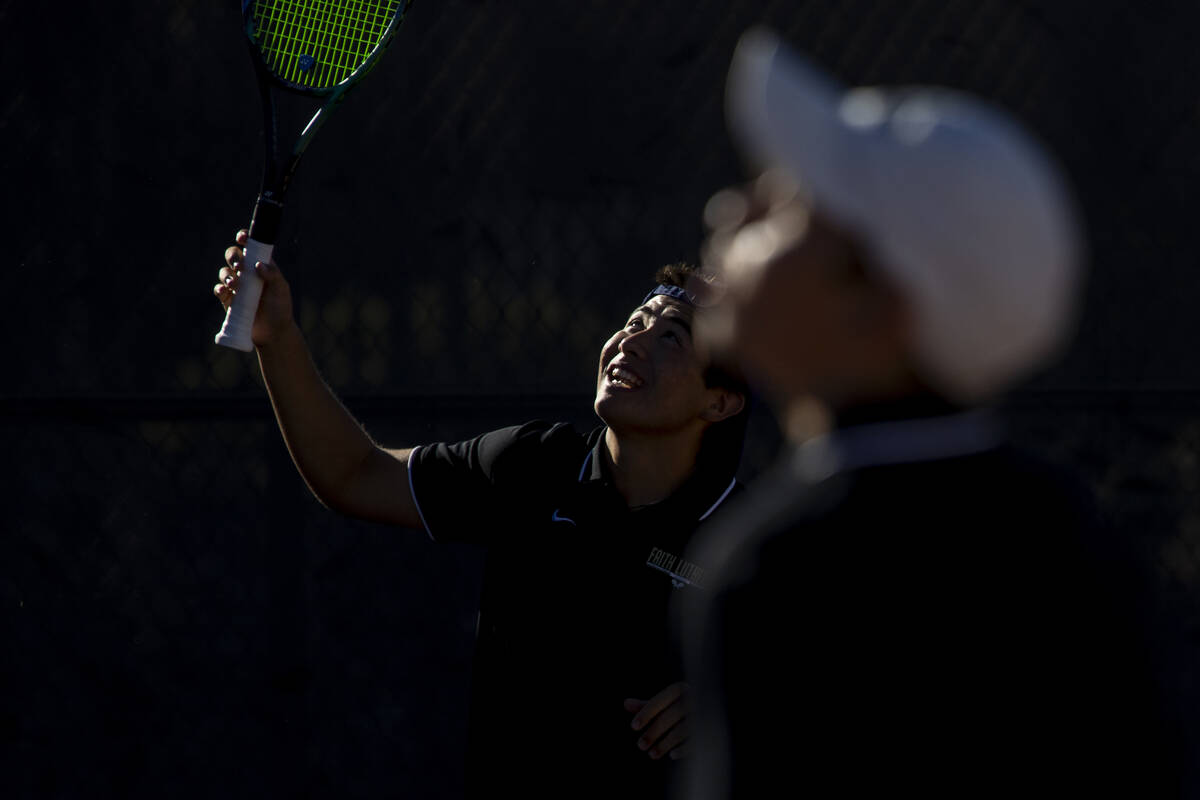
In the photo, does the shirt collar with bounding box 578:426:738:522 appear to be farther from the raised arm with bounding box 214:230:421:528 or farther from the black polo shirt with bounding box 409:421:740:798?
the raised arm with bounding box 214:230:421:528

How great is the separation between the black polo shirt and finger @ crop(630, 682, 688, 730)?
2.8 inches

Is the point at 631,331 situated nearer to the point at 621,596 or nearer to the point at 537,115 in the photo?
the point at 621,596

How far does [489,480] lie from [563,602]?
271 millimetres

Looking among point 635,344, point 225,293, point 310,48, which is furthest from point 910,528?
point 310,48

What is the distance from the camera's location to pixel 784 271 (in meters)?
1.04

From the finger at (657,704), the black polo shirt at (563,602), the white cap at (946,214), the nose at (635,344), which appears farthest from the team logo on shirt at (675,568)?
the white cap at (946,214)

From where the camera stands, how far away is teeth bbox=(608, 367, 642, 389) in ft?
7.71

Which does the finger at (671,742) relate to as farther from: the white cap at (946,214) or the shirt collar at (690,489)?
the white cap at (946,214)

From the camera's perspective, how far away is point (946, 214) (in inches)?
38.4

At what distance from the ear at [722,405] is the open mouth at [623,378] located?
0.13 metres

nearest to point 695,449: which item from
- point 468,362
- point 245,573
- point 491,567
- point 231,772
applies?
point 491,567

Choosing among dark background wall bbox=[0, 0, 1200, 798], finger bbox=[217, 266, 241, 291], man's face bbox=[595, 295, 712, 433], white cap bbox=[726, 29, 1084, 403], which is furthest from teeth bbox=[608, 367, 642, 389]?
white cap bbox=[726, 29, 1084, 403]

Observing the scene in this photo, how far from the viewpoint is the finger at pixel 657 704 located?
208 centimetres

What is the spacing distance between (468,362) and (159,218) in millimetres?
810
